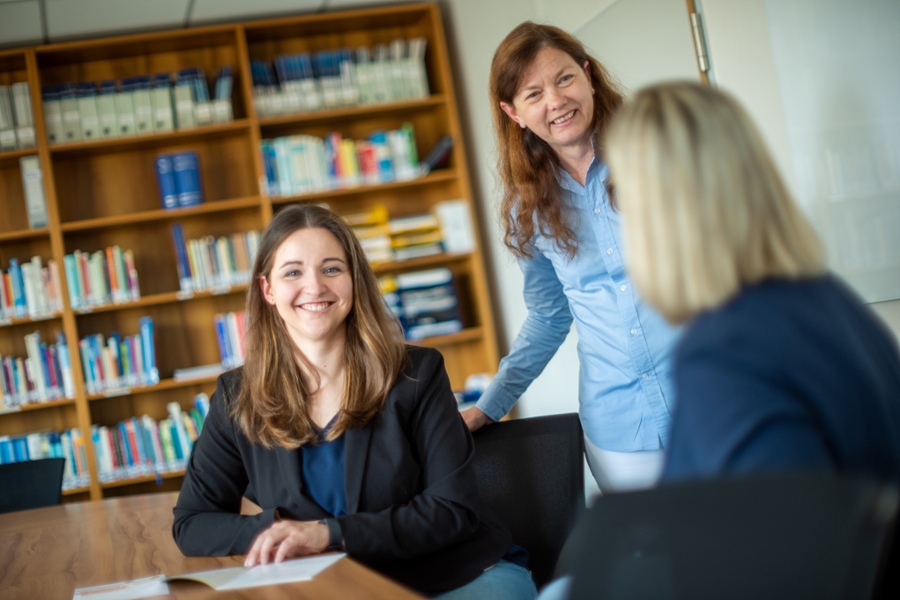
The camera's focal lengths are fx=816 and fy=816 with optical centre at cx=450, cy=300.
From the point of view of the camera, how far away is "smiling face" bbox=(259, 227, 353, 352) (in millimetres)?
1831

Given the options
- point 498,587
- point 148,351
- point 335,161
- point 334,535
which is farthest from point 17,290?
point 498,587

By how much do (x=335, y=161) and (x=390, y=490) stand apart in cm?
287

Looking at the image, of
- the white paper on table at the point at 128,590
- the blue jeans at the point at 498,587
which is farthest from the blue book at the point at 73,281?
the blue jeans at the point at 498,587

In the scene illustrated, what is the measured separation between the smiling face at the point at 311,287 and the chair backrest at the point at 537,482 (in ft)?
1.41

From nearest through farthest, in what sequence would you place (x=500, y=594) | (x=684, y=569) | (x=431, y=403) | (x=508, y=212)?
1. (x=684, y=569)
2. (x=500, y=594)
3. (x=431, y=403)
4. (x=508, y=212)

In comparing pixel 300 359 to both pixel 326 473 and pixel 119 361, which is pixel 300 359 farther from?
pixel 119 361

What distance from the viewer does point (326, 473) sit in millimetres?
1701

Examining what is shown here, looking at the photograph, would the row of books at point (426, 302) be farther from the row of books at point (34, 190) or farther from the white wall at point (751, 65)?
the white wall at point (751, 65)

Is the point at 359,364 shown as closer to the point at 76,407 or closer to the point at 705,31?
A: the point at 705,31

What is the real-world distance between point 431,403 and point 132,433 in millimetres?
2818

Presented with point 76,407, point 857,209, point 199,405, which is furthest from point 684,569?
point 76,407

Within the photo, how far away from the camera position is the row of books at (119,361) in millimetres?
4008

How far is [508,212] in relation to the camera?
6.82ft

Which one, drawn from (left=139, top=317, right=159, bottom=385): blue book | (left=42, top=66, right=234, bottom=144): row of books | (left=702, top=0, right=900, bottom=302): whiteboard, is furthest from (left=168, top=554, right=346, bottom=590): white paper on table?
(left=42, top=66, right=234, bottom=144): row of books
